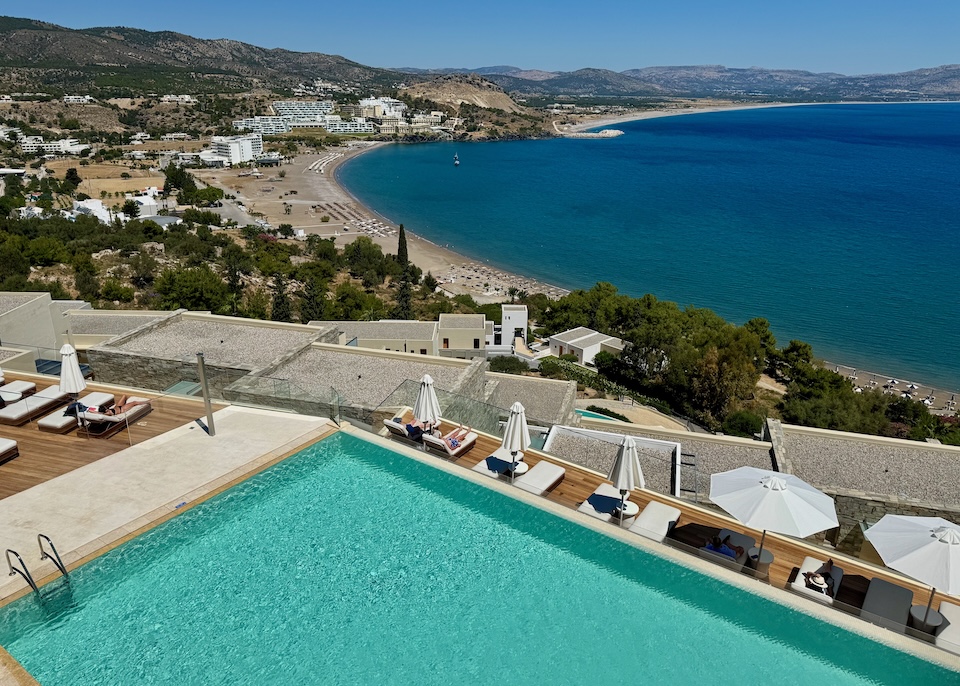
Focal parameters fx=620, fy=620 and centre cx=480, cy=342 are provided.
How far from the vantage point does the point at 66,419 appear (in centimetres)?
1199

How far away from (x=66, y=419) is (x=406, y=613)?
26.9 ft

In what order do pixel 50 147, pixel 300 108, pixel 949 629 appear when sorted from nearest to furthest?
pixel 949 629, pixel 50 147, pixel 300 108

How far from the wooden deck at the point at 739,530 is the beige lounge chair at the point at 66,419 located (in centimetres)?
716

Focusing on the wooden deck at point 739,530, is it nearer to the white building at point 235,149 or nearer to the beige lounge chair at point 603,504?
the beige lounge chair at point 603,504

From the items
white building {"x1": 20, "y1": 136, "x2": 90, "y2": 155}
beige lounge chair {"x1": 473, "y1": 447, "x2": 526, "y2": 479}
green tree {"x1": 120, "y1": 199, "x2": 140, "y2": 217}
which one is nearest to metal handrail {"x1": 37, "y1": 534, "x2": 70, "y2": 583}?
beige lounge chair {"x1": 473, "y1": 447, "x2": 526, "y2": 479}

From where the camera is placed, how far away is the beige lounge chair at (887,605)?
25.2 feet

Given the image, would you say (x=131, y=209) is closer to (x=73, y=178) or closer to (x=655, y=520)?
(x=73, y=178)

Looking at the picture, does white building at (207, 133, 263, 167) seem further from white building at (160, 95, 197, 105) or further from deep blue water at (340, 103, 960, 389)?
white building at (160, 95, 197, 105)

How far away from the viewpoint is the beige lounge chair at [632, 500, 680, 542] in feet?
30.3

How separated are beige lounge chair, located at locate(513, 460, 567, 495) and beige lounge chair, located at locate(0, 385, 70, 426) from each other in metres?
9.43

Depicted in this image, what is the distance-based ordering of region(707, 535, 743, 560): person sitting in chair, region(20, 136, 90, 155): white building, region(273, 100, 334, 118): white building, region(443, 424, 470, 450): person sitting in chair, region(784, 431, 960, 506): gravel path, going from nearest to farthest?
region(707, 535, 743, 560): person sitting in chair, region(443, 424, 470, 450): person sitting in chair, region(784, 431, 960, 506): gravel path, region(20, 136, 90, 155): white building, region(273, 100, 334, 118): white building

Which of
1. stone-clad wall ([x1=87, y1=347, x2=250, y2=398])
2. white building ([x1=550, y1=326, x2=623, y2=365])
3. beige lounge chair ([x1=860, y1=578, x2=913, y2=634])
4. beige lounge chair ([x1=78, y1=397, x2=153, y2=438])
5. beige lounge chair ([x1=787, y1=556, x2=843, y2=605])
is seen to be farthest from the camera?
white building ([x1=550, y1=326, x2=623, y2=365])

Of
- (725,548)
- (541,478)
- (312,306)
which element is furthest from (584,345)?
(725,548)

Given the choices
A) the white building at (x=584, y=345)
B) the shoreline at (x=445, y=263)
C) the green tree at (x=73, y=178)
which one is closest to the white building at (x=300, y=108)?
the shoreline at (x=445, y=263)
